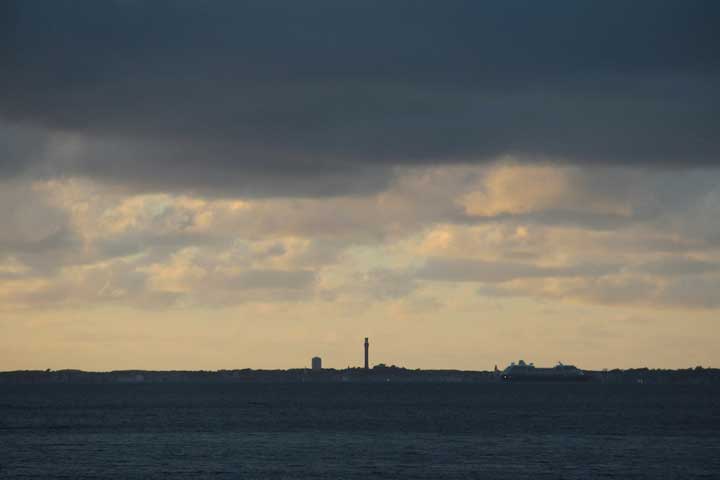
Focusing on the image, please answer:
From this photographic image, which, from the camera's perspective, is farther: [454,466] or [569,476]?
[454,466]

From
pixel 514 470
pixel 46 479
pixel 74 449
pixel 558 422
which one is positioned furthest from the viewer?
pixel 558 422

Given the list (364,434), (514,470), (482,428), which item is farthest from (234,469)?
(482,428)

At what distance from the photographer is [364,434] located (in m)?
168

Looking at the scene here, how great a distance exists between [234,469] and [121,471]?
10956 millimetres

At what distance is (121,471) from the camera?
114312 mm

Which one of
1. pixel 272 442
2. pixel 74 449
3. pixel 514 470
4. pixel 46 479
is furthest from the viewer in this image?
pixel 272 442

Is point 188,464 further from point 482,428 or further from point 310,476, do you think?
point 482,428

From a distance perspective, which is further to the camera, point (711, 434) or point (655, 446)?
point (711, 434)

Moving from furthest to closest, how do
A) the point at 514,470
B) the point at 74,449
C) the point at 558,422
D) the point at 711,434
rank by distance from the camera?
the point at 558,422
the point at 711,434
the point at 74,449
the point at 514,470

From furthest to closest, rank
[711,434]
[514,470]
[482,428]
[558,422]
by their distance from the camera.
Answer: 1. [558,422]
2. [482,428]
3. [711,434]
4. [514,470]

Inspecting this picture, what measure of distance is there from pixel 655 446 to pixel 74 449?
70.4m

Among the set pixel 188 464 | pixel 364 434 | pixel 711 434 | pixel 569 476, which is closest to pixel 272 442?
pixel 364 434

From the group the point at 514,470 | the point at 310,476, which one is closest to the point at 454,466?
the point at 514,470

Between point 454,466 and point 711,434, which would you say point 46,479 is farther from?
point 711,434
